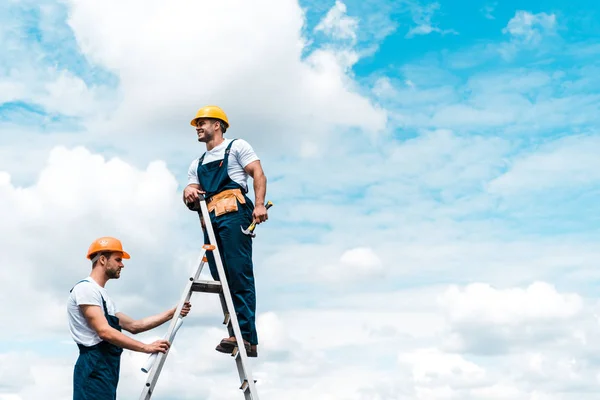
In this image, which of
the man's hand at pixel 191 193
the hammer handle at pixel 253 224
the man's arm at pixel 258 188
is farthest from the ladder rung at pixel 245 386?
the man's hand at pixel 191 193

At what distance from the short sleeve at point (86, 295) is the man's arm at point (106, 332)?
0.18 ft

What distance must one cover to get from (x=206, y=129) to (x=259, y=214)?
4.82 ft

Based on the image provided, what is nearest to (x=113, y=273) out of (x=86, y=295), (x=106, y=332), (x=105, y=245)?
(x=105, y=245)

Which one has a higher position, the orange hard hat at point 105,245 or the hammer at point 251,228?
the hammer at point 251,228

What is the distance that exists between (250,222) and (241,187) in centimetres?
47

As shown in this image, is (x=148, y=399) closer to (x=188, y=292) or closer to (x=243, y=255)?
(x=188, y=292)

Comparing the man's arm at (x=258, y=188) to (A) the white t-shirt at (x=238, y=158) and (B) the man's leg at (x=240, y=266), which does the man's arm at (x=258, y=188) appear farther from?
(B) the man's leg at (x=240, y=266)

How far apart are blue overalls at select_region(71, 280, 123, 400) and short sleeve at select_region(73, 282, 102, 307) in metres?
0.12

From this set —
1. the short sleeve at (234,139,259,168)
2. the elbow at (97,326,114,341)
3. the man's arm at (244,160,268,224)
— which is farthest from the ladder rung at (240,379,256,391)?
the short sleeve at (234,139,259,168)

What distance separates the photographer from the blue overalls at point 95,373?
7.95 metres

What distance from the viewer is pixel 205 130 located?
31.7 ft

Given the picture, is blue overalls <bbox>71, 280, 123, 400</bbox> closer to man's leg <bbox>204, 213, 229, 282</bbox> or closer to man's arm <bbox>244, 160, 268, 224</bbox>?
man's leg <bbox>204, 213, 229, 282</bbox>

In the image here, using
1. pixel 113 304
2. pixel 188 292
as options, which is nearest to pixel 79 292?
pixel 113 304

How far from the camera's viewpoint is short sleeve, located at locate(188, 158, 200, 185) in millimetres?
9734
